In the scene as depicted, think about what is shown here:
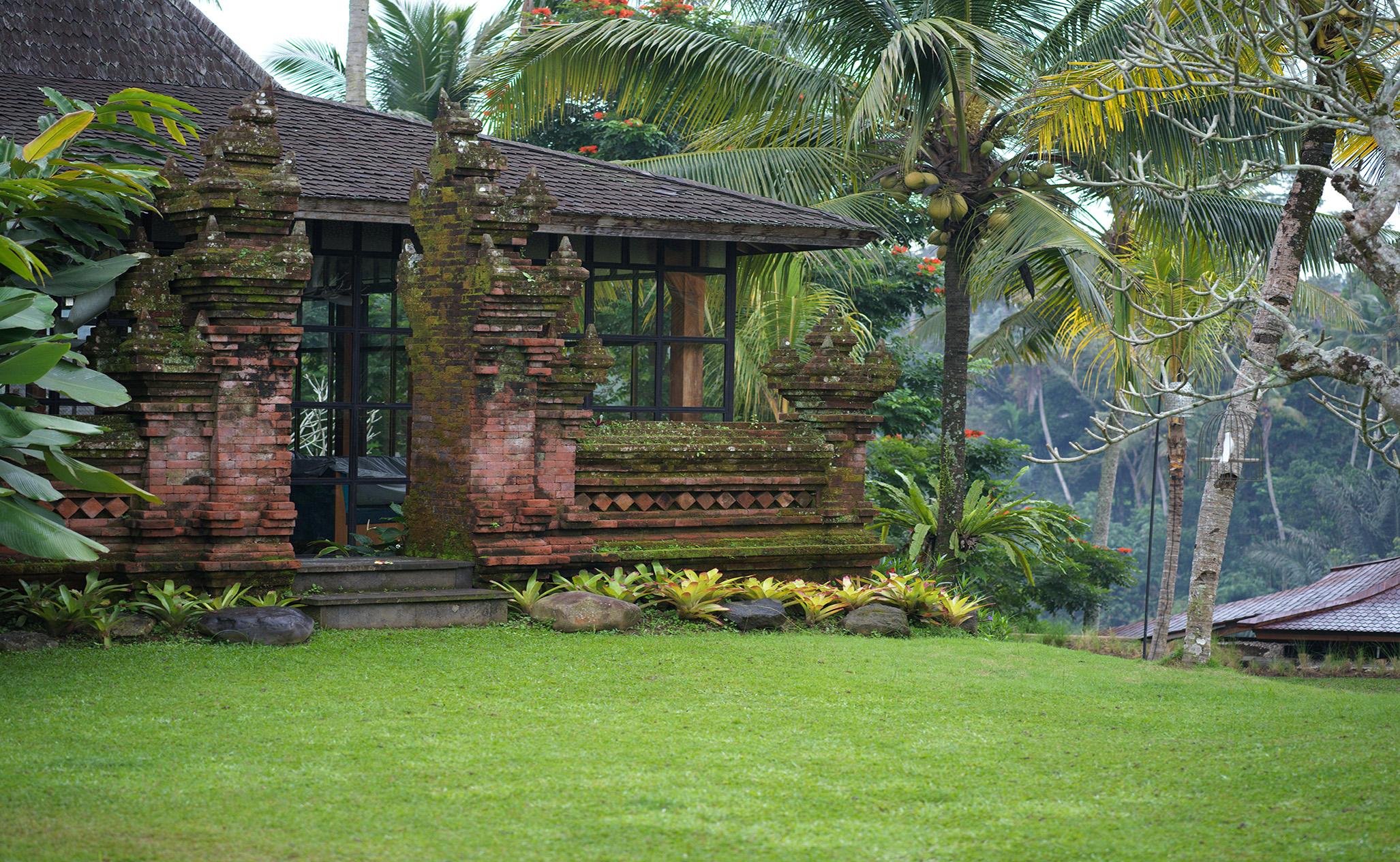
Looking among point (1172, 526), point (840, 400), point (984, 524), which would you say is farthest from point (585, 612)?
point (1172, 526)

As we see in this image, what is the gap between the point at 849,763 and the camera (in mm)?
6426

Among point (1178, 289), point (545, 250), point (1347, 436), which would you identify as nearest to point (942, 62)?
point (1178, 289)

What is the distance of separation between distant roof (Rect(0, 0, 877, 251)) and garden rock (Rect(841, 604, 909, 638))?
3.91 meters

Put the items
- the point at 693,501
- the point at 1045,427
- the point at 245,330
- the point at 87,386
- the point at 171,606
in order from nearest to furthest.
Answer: the point at 87,386, the point at 171,606, the point at 245,330, the point at 693,501, the point at 1045,427

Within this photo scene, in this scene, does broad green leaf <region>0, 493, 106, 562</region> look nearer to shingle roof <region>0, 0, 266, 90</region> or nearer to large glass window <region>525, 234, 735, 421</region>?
large glass window <region>525, 234, 735, 421</region>

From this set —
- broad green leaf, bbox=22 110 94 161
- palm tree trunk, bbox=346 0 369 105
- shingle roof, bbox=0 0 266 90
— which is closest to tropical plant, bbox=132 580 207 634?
broad green leaf, bbox=22 110 94 161

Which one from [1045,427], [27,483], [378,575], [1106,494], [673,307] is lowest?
[378,575]

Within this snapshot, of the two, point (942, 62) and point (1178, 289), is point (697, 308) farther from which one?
point (1178, 289)

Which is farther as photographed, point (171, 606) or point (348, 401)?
point (348, 401)

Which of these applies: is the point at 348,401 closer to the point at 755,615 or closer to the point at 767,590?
the point at 767,590

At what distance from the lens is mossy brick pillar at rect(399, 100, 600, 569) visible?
1054cm

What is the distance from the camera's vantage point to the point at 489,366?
34.4 ft

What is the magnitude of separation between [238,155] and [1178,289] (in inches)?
362

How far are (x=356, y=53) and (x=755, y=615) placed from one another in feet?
45.2
